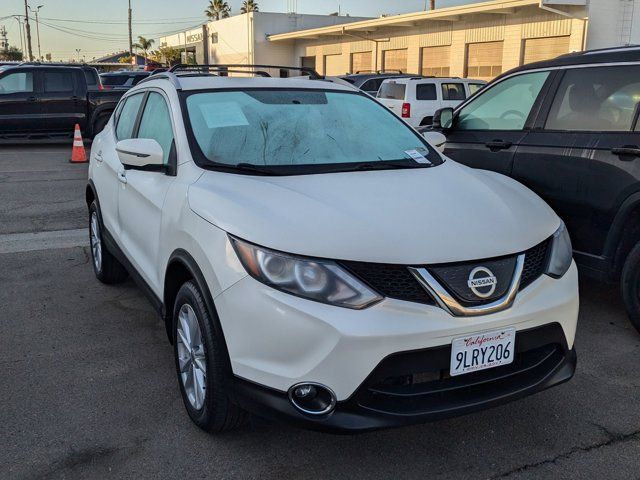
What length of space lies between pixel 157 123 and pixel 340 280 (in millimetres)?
2068

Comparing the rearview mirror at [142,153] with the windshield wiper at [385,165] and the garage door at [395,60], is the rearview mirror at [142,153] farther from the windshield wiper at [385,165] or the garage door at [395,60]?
the garage door at [395,60]

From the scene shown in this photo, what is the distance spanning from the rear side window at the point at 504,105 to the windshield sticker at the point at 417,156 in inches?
66.1

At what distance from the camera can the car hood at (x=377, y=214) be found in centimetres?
254

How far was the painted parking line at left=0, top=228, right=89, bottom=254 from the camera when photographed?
6363 millimetres

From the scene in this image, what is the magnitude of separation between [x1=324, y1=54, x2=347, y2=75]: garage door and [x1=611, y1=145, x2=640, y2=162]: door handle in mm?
35341

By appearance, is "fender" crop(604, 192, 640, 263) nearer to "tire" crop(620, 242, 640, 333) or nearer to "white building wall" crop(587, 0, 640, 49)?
"tire" crop(620, 242, 640, 333)

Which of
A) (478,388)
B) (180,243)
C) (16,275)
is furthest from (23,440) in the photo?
(16,275)

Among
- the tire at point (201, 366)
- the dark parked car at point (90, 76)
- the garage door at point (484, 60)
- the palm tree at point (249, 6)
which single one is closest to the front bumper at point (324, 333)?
the tire at point (201, 366)

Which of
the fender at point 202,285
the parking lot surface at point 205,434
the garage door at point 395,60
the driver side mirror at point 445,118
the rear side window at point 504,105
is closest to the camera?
the fender at point 202,285

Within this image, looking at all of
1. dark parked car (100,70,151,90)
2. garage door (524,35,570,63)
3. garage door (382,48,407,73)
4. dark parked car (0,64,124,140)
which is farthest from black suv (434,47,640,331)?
garage door (382,48,407,73)

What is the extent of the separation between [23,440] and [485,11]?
2606cm

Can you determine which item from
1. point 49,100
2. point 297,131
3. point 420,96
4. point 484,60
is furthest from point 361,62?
point 297,131

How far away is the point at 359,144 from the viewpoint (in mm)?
3719

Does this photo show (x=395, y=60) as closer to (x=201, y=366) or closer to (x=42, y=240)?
(x=42, y=240)
